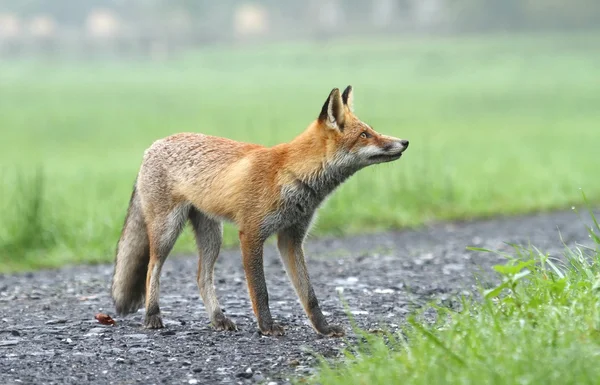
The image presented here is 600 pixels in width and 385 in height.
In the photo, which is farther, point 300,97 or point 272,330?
point 300,97

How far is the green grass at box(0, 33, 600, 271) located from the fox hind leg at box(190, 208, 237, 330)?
3592 mm

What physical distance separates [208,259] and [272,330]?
893mm

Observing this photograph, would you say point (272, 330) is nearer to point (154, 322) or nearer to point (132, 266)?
point (154, 322)

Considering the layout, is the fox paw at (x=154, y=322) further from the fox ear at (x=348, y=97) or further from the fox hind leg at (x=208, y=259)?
the fox ear at (x=348, y=97)

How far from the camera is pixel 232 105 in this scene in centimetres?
3456

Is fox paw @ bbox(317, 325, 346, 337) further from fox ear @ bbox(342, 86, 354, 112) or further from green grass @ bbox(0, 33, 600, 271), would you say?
green grass @ bbox(0, 33, 600, 271)

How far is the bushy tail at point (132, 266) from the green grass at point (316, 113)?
127 inches

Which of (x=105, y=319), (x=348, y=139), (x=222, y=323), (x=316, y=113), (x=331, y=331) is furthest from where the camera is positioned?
(x=316, y=113)

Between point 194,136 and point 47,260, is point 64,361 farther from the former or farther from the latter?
point 47,260


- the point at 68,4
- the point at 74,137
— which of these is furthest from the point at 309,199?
the point at 68,4

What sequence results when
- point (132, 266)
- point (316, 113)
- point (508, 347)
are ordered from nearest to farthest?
point (508, 347) < point (132, 266) < point (316, 113)

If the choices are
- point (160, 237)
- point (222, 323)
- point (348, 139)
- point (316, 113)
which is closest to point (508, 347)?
point (348, 139)

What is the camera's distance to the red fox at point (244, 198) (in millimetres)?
6125

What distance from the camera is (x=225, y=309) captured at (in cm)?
726
